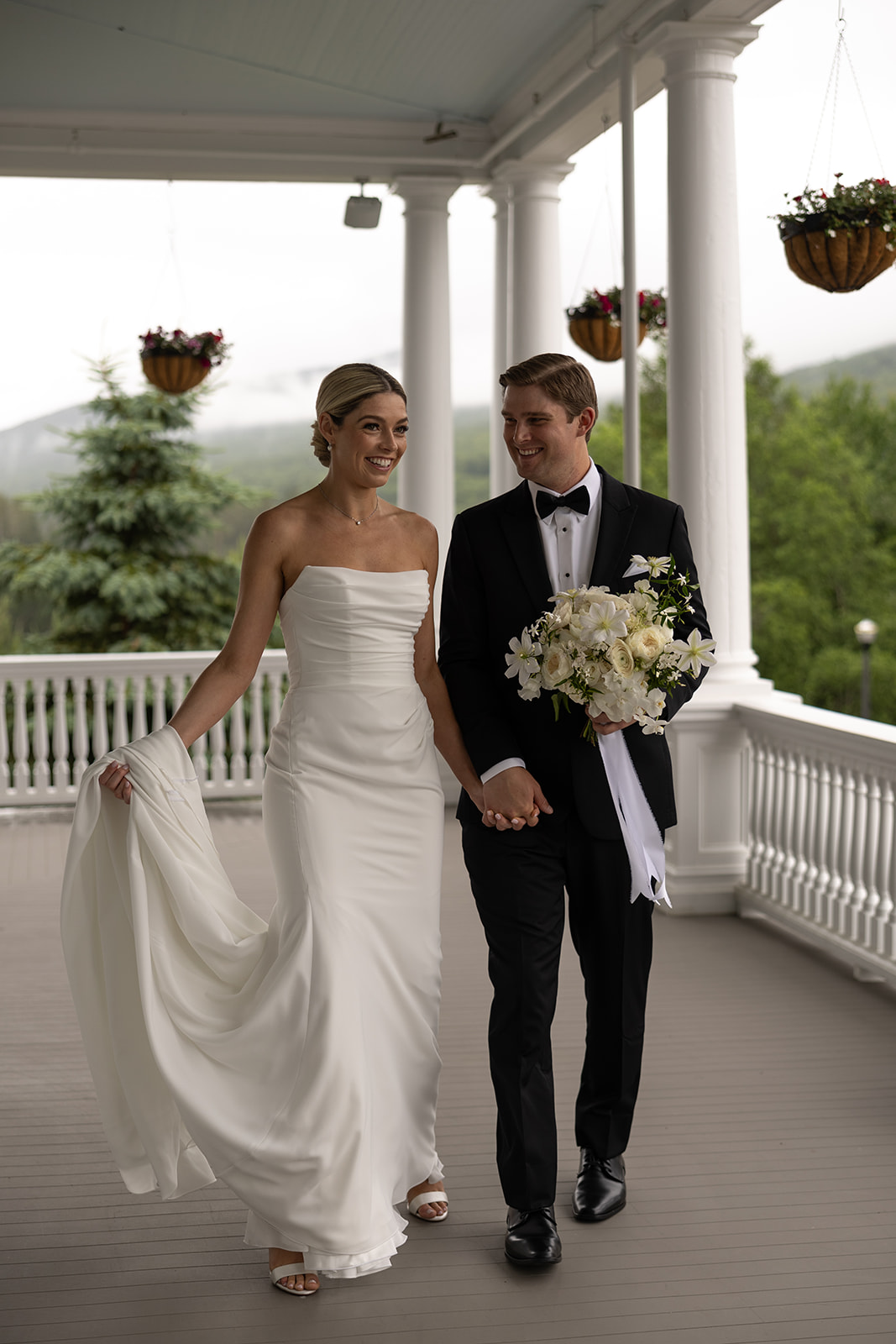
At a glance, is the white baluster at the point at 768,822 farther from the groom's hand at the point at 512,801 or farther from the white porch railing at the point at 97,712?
the white porch railing at the point at 97,712

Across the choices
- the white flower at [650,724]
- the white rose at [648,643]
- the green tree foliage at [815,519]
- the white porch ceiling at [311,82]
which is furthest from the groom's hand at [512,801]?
the green tree foliage at [815,519]

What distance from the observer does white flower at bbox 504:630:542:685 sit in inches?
114

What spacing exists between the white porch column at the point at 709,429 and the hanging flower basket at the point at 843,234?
0.75 metres

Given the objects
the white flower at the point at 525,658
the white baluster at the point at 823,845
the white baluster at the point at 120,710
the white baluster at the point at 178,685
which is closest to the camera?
the white flower at the point at 525,658

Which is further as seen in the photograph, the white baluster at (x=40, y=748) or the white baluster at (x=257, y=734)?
the white baluster at (x=40, y=748)

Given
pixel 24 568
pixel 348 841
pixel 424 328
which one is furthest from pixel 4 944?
pixel 24 568

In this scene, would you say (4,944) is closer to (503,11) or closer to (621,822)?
(621,822)

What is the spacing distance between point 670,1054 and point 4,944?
3.12 metres

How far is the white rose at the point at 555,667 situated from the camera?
9.29 ft

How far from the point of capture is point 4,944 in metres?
6.02

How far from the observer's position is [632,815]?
10.1 ft

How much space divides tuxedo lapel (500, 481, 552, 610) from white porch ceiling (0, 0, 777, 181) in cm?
354

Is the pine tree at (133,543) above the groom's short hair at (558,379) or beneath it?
above

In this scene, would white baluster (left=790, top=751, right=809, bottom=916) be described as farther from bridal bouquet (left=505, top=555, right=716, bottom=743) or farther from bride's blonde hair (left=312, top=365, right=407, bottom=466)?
bride's blonde hair (left=312, top=365, right=407, bottom=466)
